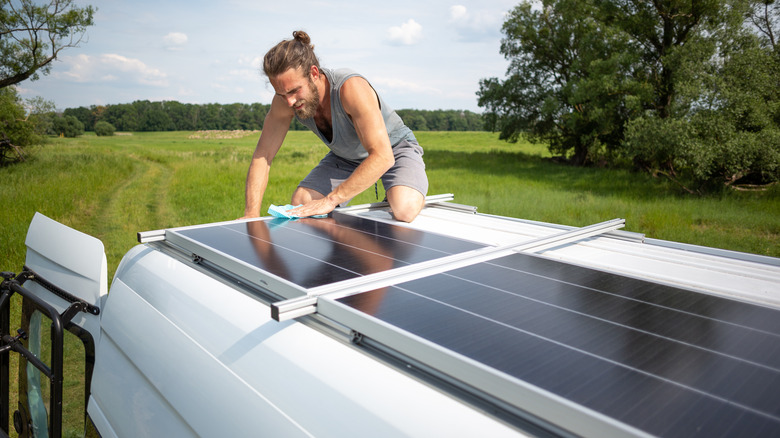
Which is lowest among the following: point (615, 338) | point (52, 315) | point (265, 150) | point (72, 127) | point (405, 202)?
point (52, 315)

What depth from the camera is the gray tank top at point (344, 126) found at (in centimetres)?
400

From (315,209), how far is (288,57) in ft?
3.84

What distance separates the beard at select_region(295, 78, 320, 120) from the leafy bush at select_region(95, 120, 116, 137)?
61.5 metres

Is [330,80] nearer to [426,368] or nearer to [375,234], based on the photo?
[375,234]

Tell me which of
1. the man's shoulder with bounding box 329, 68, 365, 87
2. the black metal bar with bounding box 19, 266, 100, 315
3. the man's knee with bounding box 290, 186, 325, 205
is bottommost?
the black metal bar with bounding box 19, 266, 100, 315

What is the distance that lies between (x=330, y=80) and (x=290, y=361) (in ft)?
10.0

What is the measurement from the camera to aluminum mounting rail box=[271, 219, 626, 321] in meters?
1.58

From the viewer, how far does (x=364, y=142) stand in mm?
3814

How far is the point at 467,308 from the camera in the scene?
64.4 inches

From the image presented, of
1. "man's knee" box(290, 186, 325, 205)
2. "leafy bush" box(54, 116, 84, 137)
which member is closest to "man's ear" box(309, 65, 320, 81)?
"man's knee" box(290, 186, 325, 205)

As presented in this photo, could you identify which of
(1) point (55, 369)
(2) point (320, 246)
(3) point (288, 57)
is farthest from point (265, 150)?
(1) point (55, 369)

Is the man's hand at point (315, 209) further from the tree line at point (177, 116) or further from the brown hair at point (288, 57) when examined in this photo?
the tree line at point (177, 116)

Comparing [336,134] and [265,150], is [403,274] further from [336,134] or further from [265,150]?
[265,150]

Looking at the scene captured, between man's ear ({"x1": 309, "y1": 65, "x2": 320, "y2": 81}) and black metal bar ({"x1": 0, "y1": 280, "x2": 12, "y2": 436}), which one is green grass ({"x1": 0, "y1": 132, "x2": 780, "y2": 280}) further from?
man's ear ({"x1": 309, "y1": 65, "x2": 320, "y2": 81})
